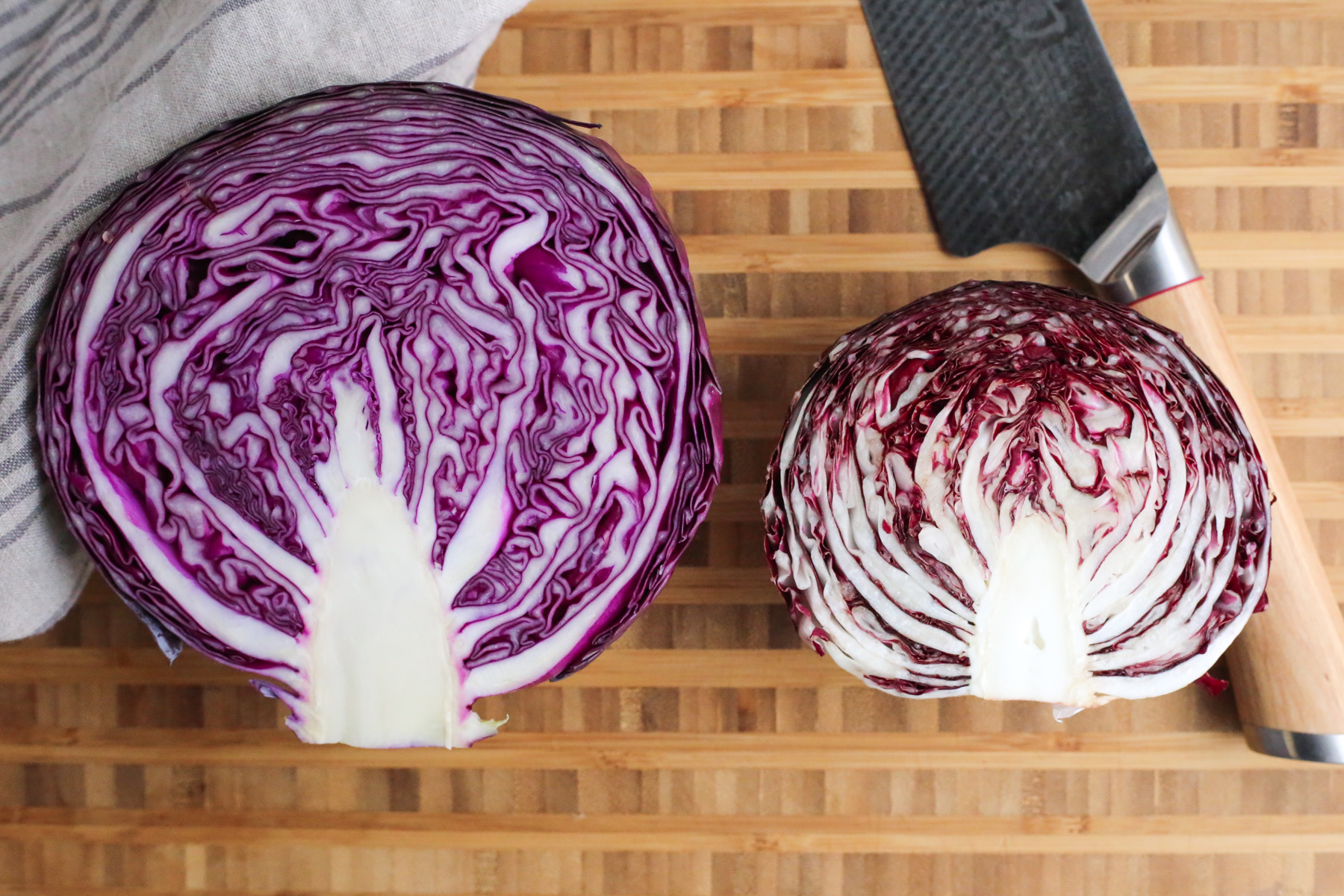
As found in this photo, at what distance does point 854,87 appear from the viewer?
1280 mm

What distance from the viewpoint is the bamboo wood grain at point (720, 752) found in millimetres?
1290

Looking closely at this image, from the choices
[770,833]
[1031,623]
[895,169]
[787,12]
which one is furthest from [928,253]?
[770,833]

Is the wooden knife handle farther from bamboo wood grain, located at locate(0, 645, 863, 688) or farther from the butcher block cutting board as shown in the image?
bamboo wood grain, located at locate(0, 645, 863, 688)

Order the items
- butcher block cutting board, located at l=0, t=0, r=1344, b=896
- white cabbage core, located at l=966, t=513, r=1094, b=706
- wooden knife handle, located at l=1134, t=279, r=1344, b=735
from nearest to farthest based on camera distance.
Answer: white cabbage core, located at l=966, t=513, r=1094, b=706 → wooden knife handle, located at l=1134, t=279, r=1344, b=735 → butcher block cutting board, located at l=0, t=0, r=1344, b=896

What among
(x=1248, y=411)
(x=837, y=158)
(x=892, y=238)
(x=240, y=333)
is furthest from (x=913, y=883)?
(x=240, y=333)

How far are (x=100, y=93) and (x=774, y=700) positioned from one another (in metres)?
1.17

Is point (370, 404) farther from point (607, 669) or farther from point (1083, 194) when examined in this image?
point (1083, 194)

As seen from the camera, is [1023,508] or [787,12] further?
[787,12]

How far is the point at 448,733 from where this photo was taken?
0.97m

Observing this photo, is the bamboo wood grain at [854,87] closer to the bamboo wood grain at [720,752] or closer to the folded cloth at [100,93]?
the folded cloth at [100,93]

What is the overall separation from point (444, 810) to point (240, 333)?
0.75 meters

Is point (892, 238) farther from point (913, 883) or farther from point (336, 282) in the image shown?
point (913, 883)

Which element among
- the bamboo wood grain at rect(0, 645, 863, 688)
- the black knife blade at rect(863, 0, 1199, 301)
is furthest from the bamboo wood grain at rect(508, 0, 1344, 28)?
the bamboo wood grain at rect(0, 645, 863, 688)

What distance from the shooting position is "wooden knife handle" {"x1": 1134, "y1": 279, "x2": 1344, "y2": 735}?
1174 mm
